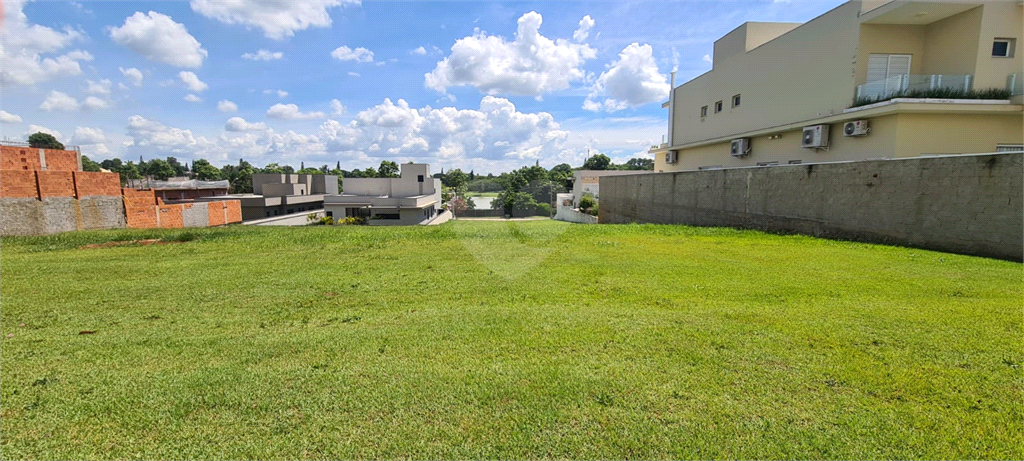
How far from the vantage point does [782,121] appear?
50.0 feet

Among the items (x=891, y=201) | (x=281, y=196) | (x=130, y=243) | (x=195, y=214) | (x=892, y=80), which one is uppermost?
(x=892, y=80)

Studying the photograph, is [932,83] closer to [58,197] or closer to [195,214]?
[58,197]

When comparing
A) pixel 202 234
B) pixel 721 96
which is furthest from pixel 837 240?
pixel 202 234

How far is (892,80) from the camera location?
1111 centimetres

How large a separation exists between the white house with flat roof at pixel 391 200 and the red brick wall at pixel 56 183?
1876 centimetres

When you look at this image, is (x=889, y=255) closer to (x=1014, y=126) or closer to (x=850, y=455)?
(x=850, y=455)

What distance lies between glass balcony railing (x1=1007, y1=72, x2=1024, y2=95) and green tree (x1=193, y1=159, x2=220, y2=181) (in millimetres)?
94270

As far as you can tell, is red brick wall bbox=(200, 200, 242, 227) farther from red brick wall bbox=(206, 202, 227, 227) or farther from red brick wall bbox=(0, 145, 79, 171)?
red brick wall bbox=(0, 145, 79, 171)

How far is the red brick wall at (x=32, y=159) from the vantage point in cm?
1482

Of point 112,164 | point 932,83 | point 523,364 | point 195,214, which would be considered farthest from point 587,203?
point 112,164

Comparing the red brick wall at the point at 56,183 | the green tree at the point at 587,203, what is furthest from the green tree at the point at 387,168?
the red brick wall at the point at 56,183

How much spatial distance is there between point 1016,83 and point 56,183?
31857 millimetres

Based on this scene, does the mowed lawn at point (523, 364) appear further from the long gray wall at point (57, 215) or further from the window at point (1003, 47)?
the long gray wall at point (57, 215)

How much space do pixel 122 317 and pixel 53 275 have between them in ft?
13.1
